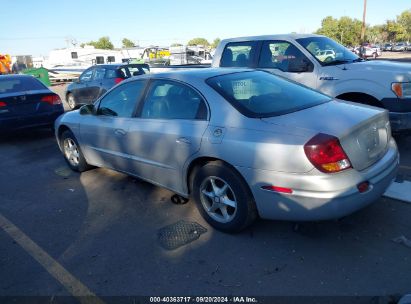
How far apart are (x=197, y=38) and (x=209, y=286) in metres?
161

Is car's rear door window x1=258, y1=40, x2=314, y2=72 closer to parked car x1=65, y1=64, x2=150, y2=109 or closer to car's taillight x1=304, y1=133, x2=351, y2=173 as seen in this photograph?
car's taillight x1=304, y1=133, x2=351, y2=173

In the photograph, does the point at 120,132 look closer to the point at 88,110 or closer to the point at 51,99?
the point at 88,110

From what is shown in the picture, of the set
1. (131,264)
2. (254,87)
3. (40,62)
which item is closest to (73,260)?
(131,264)

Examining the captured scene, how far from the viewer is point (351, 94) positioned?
5680 mm

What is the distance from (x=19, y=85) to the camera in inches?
327

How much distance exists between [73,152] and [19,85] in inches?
148

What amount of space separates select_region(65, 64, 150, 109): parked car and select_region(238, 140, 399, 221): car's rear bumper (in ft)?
29.4

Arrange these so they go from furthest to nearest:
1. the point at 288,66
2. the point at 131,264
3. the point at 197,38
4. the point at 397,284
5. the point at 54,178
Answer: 1. the point at 197,38
2. the point at 288,66
3. the point at 54,178
4. the point at 131,264
5. the point at 397,284

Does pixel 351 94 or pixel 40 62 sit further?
pixel 40 62

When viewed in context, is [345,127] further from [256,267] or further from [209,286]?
[209,286]

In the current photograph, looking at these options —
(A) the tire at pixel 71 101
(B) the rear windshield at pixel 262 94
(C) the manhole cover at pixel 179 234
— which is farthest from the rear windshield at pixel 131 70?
(C) the manhole cover at pixel 179 234

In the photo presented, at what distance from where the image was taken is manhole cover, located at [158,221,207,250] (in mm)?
3449

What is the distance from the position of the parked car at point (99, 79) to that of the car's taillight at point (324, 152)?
30.2 ft

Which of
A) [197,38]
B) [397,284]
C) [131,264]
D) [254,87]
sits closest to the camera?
[397,284]
